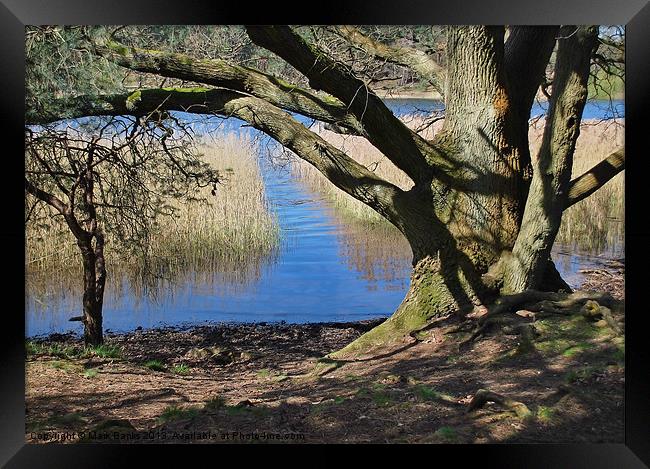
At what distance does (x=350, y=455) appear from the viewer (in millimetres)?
4230

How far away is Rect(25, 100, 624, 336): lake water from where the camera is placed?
4516 mm

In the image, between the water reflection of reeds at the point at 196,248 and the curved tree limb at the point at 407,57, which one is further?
the curved tree limb at the point at 407,57

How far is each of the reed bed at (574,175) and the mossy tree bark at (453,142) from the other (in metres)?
0.06

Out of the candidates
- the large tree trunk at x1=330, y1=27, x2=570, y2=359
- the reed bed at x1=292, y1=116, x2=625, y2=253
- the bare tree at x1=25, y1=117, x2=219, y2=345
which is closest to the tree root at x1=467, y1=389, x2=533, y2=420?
the large tree trunk at x1=330, y1=27, x2=570, y2=359

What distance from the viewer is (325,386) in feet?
14.7

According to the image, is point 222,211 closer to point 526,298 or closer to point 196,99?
point 196,99

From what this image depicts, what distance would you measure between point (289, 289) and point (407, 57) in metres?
1.66

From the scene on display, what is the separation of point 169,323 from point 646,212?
2807mm

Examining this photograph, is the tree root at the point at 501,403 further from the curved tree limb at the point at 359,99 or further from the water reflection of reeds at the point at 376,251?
the curved tree limb at the point at 359,99

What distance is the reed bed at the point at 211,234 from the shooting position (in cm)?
455

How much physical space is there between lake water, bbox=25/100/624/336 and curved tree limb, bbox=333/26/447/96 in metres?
0.31
